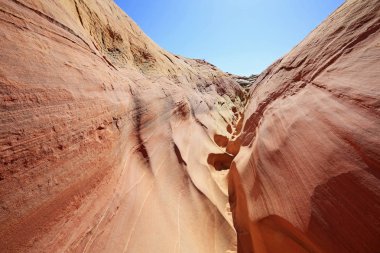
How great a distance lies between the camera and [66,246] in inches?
68.7

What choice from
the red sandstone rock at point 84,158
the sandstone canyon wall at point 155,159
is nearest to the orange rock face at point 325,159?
the sandstone canyon wall at point 155,159

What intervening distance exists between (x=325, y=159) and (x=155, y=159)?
2.40 m

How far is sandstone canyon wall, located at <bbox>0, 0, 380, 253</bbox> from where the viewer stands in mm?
1693

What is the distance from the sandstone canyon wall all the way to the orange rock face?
0.04 feet

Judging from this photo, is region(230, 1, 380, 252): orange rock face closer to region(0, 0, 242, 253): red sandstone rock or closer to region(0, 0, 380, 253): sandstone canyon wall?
region(0, 0, 380, 253): sandstone canyon wall

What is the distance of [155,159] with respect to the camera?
3402mm

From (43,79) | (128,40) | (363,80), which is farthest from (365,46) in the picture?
(128,40)

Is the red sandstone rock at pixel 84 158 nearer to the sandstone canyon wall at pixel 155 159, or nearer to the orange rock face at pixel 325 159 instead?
the sandstone canyon wall at pixel 155 159

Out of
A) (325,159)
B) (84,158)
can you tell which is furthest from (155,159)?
(325,159)

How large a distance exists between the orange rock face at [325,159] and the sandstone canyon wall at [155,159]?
0.04 ft

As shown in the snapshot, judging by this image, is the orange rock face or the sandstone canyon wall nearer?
the sandstone canyon wall

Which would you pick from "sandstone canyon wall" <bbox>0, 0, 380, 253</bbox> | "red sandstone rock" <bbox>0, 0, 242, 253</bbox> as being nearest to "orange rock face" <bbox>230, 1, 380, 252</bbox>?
"sandstone canyon wall" <bbox>0, 0, 380, 253</bbox>

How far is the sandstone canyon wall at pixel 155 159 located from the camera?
66.7 inches

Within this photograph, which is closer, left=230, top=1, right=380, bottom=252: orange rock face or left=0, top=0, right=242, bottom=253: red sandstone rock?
left=0, top=0, right=242, bottom=253: red sandstone rock
